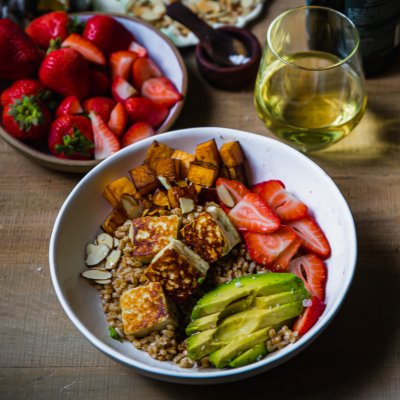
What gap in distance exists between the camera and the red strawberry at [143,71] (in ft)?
4.74

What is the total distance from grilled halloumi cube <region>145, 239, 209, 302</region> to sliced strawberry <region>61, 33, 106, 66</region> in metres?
0.54

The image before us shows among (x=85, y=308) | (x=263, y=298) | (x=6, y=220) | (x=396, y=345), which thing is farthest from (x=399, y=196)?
(x=6, y=220)

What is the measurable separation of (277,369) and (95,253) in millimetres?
360

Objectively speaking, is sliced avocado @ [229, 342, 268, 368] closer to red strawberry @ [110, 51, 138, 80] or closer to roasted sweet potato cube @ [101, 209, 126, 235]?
roasted sweet potato cube @ [101, 209, 126, 235]

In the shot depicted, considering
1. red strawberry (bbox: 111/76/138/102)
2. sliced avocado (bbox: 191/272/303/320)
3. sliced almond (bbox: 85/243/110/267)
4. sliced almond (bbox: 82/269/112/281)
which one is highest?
red strawberry (bbox: 111/76/138/102)

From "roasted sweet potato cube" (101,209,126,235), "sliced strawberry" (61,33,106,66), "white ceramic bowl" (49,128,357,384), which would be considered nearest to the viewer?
"white ceramic bowl" (49,128,357,384)

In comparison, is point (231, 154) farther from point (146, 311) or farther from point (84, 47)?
point (84, 47)

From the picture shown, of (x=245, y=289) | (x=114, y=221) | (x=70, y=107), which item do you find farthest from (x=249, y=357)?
(x=70, y=107)

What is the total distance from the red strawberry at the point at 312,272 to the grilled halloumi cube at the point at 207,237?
12cm

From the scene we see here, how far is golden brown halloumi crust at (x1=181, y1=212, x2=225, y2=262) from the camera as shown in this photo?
1.10m

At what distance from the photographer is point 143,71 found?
1.45 meters

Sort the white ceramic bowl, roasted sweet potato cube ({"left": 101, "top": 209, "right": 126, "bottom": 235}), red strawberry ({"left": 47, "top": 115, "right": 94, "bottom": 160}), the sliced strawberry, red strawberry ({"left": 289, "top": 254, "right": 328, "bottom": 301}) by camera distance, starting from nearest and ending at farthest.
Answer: the white ceramic bowl
red strawberry ({"left": 289, "top": 254, "right": 328, "bottom": 301})
roasted sweet potato cube ({"left": 101, "top": 209, "right": 126, "bottom": 235})
red strawberry ({"left": 47, "top": 115, "right": 94, "bottom": 160})
the sliced strawberry

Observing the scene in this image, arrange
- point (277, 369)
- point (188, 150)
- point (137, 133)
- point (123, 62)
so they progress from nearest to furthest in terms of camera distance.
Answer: point (277, 369), point (188, 150), point (137, 133), point (123, 62)

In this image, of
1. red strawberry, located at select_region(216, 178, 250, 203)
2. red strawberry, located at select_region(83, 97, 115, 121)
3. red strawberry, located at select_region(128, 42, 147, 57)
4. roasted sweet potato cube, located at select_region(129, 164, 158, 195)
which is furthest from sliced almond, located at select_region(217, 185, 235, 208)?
red strawberry, located at select_region(128, 42, 147, 57)
